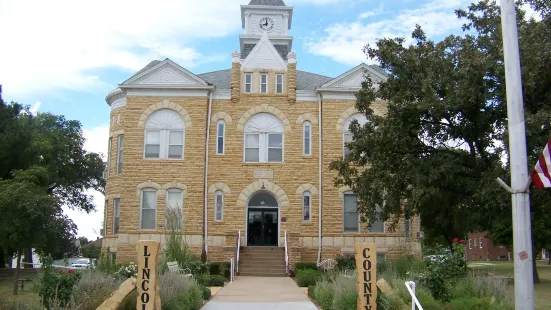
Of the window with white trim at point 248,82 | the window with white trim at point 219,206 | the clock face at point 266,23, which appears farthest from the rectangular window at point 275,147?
the clock face at point 266,23

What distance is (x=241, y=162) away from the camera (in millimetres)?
29266

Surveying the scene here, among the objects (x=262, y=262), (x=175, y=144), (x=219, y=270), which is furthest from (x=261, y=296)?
(x=175, y=144)

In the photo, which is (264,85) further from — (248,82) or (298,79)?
(298,79)

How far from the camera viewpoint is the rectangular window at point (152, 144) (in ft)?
95.8

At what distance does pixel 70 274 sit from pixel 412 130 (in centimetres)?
Answer: 1161

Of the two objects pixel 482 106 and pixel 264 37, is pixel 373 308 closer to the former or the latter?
pixel 482 106

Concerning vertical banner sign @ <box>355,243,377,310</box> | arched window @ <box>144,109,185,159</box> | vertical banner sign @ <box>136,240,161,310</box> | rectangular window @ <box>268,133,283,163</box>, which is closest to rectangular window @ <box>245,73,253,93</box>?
rectangular window @ <box>268,133,283,163</box>

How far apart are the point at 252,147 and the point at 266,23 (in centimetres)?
1040

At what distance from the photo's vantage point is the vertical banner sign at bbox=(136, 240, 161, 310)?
1085 centimetres

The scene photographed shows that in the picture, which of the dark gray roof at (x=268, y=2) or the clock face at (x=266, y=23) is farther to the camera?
the dark gray roof at (x=268, y=2)

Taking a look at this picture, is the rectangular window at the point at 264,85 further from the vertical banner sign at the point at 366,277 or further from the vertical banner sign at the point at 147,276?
the vertical banner sign at the point at 147,276

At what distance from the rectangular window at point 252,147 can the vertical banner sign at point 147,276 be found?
18469mm

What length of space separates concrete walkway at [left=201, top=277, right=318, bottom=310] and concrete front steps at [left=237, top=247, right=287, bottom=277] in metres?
2.27

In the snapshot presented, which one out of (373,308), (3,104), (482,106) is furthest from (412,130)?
(3,104)
